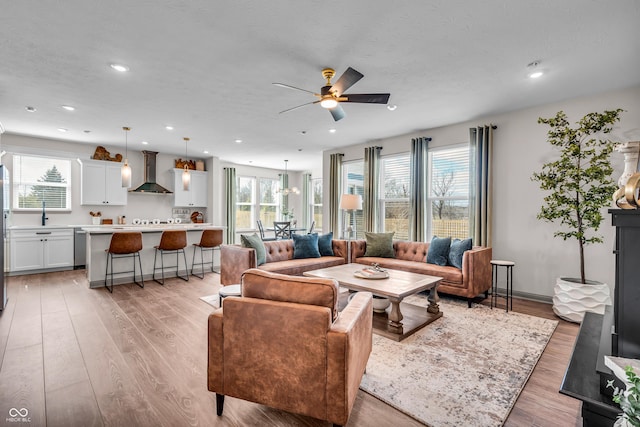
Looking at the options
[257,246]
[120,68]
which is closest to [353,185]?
[257,246]

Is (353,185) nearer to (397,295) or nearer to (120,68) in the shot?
(397,295)

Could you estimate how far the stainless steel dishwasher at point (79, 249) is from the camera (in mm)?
6269

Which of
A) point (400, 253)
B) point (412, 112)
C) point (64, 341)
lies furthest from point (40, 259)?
point (412, 112)

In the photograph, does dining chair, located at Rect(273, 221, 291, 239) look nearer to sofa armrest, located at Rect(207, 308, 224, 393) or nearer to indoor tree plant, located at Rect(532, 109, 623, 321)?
indoor tree plant, located at Rect(532, 109, 623, 321)

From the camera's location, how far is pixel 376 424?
1.79 metres

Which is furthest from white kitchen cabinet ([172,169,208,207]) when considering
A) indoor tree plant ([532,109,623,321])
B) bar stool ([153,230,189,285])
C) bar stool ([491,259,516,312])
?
indoor tree plant ([532,109,623,321])

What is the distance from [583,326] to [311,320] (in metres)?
1.92

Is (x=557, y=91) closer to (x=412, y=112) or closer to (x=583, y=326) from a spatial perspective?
(x=412, y=112)

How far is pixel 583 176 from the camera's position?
141 inches

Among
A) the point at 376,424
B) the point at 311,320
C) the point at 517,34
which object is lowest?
the point at 376,424

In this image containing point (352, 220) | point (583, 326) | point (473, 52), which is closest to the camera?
point (583, 326)

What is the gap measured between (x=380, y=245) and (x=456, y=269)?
139 centimetres

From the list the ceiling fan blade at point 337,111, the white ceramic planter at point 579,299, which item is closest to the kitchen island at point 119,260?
the ceiling fan blade at point 337,111

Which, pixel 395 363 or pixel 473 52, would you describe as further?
pixel 473 52
